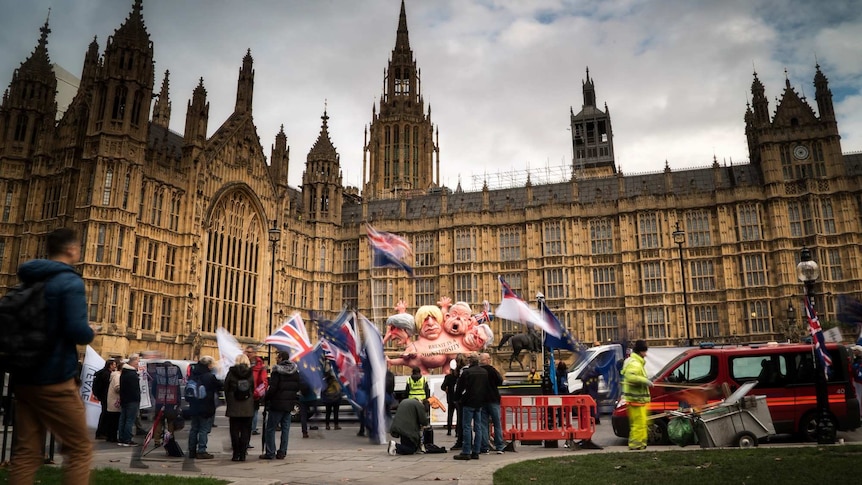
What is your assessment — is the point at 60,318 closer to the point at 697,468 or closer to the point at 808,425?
the point at 697,468

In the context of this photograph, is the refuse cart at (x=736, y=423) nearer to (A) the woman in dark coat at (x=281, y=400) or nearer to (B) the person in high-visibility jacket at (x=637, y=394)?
(B) the person in high-visibility jacket at (x=637, y=394)

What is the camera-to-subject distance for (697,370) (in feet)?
43.5

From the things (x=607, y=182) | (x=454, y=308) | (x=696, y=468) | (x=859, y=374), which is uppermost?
(x=607, y=182)

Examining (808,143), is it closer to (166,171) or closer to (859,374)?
(859,374)

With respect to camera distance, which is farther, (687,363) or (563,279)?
(563,279)

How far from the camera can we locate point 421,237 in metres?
52.2

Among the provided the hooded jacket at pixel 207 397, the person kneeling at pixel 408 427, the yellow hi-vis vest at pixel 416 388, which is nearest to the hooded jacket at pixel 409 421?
the person kneeling at pixel 408 427

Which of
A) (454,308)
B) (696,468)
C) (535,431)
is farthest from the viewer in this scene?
(454,308)

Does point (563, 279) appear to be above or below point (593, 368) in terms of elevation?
above

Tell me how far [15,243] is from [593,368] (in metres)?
34.7

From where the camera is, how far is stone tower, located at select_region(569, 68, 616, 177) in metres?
76.7

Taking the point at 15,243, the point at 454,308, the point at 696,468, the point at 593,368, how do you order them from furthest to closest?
the point at 15,243, the point at 454,308, the point at 593,368, the point at 696,468

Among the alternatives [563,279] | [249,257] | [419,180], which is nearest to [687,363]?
[563,279]

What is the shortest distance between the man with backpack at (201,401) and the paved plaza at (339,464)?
1.33 ft
